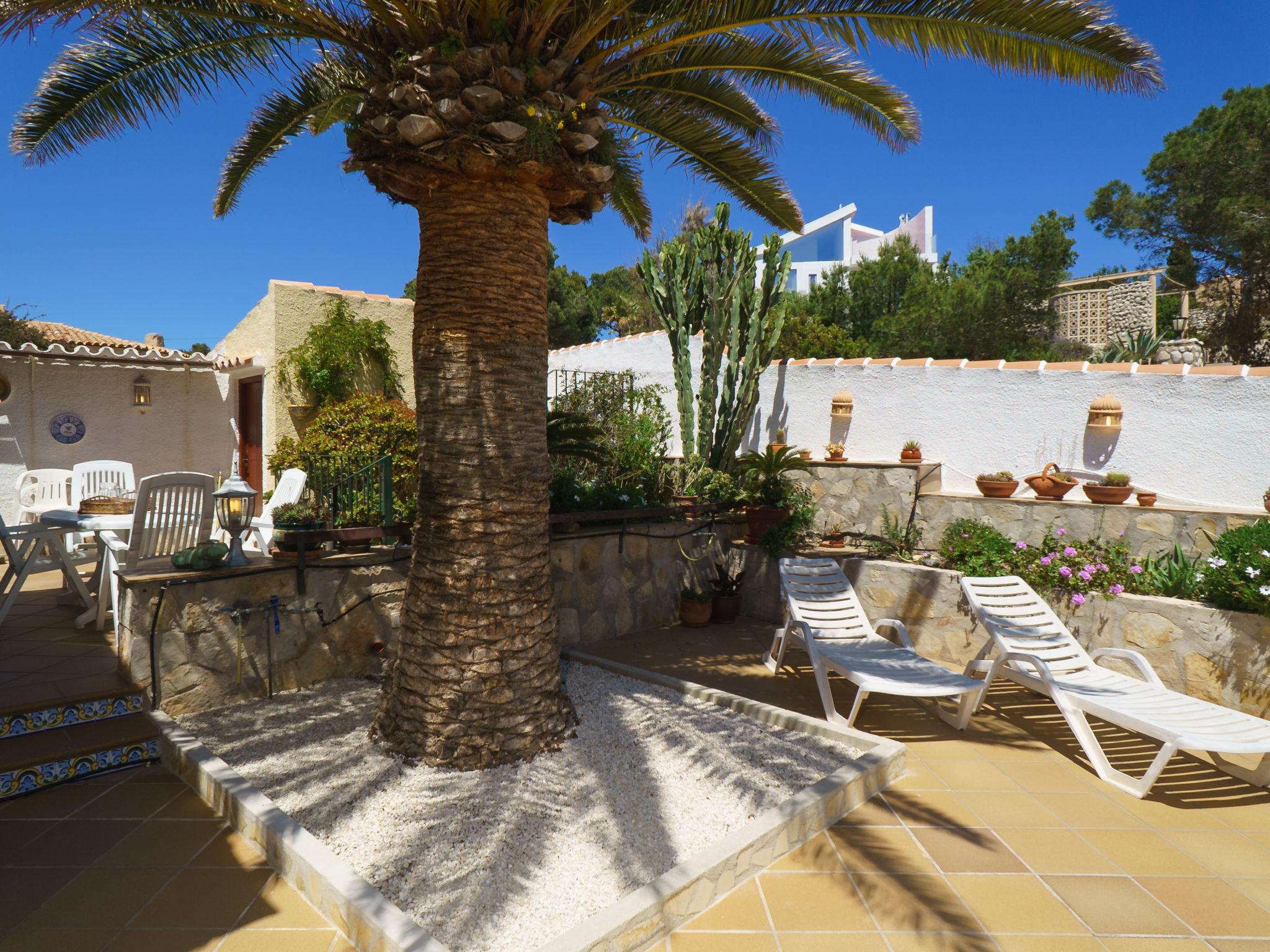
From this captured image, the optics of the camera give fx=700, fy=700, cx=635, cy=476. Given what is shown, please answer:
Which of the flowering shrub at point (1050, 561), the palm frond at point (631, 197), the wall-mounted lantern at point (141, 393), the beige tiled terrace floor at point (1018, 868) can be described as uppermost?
the palm frond at point (631, 197)

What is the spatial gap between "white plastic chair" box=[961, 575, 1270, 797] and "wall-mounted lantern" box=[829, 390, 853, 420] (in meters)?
3.83

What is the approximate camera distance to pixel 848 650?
541 cm

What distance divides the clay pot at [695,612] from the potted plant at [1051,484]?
376cm

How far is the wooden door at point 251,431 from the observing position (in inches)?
458

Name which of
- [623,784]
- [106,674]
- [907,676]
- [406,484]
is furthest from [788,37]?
[406,484]

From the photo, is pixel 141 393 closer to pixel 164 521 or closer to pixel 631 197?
pixel 164 521

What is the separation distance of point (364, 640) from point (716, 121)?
518cm

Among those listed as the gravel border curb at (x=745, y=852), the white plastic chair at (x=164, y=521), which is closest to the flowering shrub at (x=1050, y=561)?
the gravel border curb at (x=745, y=852)

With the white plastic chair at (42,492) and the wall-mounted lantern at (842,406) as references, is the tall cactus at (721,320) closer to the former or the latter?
the wall-mounted lantern at (842,406)

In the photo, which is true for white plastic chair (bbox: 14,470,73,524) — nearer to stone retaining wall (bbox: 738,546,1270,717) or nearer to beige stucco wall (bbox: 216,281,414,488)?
beige stucco wall (bbox: 216,281,414,488)

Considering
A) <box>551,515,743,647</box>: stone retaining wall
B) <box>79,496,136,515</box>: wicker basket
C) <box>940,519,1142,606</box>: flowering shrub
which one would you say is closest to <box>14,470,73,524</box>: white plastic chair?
<box>79,496,136,515</box>: wicker basket

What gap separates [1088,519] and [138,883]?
7839 mm

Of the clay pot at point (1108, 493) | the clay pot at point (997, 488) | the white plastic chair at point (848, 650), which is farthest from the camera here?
the clay pot at point (997, 488)

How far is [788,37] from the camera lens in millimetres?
4746
